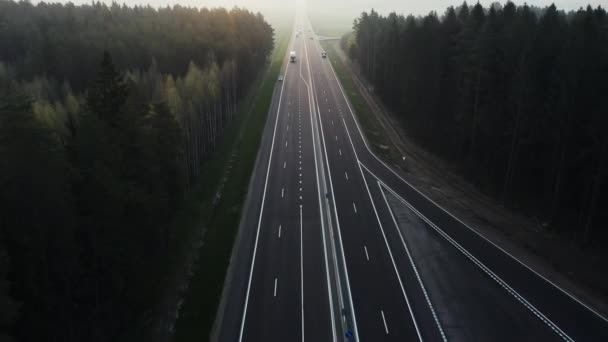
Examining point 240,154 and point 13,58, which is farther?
point 13,58

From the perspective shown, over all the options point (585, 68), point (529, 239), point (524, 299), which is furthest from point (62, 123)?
point (585, 68)

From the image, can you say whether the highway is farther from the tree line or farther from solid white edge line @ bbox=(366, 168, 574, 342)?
the tree line

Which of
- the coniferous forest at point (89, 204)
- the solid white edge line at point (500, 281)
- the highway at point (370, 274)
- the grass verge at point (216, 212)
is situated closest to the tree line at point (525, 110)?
the highway at point (370, 274)

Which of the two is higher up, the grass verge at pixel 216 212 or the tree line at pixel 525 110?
the tree line at pixel 525 110

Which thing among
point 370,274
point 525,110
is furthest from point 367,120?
point 370,274

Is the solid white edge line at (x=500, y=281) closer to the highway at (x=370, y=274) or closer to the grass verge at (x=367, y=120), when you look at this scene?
the highway at (x=370, y=274)

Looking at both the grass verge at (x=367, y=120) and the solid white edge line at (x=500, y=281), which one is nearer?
the solid white edge line at (x=500, y=281)

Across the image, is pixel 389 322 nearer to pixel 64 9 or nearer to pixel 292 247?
pixel 292 247

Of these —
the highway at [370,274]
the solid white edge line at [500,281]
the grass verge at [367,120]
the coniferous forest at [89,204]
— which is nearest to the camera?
the coniferous forest at [89,204]

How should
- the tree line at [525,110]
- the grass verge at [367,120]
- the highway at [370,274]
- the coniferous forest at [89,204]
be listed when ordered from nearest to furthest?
the coniferous forest at [89,204] < the highway at [370,274] < the tree line at [525,110] < the grass verge at [367,120]
